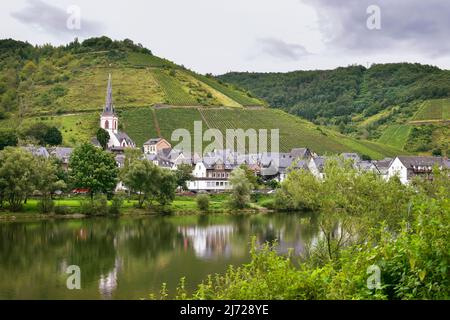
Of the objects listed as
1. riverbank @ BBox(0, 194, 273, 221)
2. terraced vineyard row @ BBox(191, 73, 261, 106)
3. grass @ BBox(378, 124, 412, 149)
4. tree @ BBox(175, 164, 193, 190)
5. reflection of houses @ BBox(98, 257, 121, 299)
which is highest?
terraced vineyard row @ BBox(191, 73, 261, 106)

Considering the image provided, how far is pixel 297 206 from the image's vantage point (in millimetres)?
88438

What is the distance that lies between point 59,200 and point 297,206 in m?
35.8

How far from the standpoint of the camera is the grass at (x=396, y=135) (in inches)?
6619

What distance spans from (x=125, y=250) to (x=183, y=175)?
56.0 meters

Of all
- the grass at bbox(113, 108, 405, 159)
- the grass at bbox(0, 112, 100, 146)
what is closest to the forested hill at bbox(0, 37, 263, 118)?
the grass at bbox(0, 112, 100, 146)

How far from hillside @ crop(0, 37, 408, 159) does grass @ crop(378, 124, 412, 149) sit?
32.7ft

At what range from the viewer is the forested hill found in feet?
502

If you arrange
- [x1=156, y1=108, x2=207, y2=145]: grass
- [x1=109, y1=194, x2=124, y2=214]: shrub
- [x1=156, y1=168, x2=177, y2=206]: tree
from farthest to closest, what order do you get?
[x1=156, y1=108, x2=207, y2=145]: grass → [x1=156, y1=168, x2=177, y2=206]: tree → [x1=109, y1=194, x2=124, y2=214]: shrub

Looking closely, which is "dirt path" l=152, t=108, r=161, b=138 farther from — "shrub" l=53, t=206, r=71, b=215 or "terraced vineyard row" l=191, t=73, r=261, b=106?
"shrub" l=53, t=206, r=71, b=215

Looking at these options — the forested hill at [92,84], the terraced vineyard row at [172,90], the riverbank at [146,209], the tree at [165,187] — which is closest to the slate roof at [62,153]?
the riverbank at [146,209]

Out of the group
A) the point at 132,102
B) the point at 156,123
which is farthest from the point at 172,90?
the point at 156,123

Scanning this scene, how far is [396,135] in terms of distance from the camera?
575 feet

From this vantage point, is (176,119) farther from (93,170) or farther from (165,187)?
(93,170)

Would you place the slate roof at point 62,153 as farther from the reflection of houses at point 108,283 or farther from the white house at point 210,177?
the reflection of houses at point 108,283
